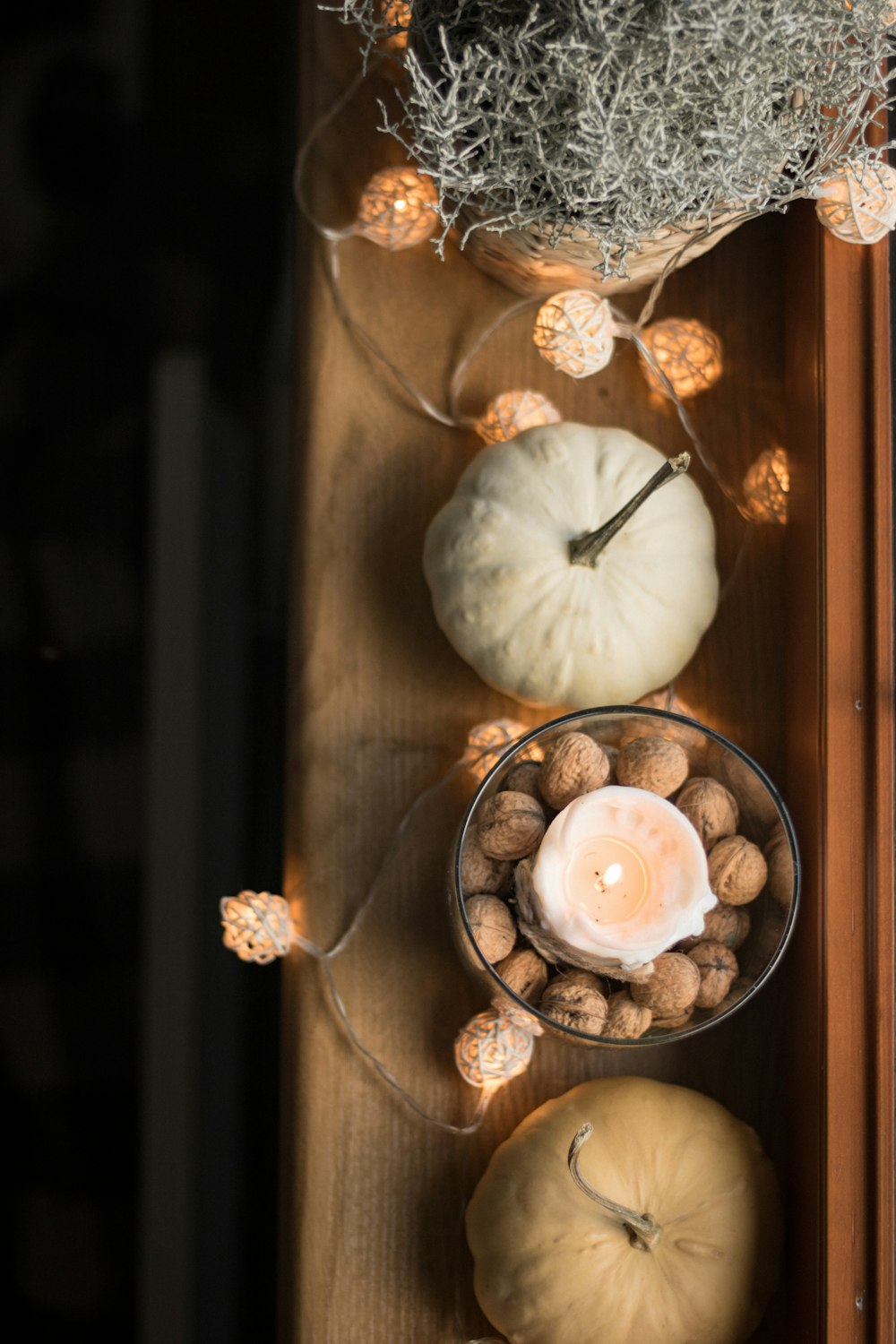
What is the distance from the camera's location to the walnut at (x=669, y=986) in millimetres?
530

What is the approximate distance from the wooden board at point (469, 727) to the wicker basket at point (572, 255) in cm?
4

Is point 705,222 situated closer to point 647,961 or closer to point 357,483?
point 357,483

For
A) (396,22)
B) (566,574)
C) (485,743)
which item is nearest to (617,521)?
(566,574)

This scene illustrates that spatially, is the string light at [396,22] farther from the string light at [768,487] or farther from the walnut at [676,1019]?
the walnut at [676,1019]

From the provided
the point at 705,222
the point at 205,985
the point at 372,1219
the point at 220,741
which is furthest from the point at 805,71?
the point at 205,985

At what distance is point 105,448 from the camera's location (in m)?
1.09

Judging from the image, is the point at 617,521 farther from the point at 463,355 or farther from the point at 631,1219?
the point at 631,1219

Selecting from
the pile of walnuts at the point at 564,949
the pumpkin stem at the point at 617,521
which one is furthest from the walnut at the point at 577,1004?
the pumpkin stem at the point at 617,521

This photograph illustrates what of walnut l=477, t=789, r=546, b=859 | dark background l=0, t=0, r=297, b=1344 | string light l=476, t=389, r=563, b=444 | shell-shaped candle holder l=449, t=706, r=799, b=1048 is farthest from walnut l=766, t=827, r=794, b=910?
dark background l=0, t=0, r=297, b=1344

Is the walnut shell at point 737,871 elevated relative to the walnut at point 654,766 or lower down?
lower down

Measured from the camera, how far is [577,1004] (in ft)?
1.75

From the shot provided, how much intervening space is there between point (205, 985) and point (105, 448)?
1.72 feet

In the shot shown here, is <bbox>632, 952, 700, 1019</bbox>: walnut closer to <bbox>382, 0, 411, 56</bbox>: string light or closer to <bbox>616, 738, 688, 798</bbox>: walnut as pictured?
<bbox>616, 738, 688, 798</bbox>: walnut

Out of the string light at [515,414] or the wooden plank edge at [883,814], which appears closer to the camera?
the wooden plank edge at [883,814]
